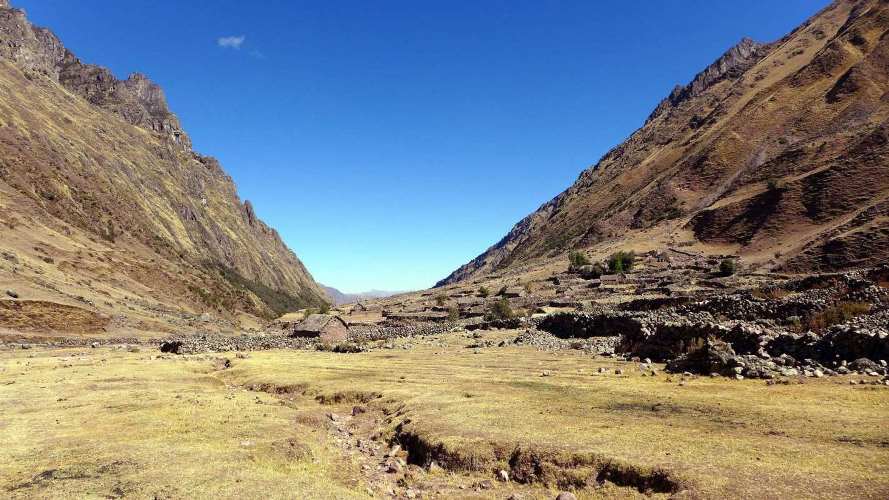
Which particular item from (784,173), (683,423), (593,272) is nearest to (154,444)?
(683,423)

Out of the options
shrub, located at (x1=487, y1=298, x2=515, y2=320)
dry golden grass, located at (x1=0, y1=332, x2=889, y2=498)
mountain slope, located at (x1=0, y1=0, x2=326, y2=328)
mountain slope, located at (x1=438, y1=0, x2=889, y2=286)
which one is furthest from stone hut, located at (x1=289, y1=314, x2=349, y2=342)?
mountain slope, located at (x1=438, y1=0, x2=889, y2=286)

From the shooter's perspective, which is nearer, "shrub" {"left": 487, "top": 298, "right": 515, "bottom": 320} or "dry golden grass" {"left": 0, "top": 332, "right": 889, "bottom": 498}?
"dry golden grass" {"left": 0, "top": 332, "right": 889, "bottom": 498}

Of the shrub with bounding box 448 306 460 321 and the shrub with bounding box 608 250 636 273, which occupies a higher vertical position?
the shrub with bounding box 608 250 636 273

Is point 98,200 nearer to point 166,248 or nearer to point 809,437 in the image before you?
point 166,248

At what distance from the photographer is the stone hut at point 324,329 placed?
6291 centimetres

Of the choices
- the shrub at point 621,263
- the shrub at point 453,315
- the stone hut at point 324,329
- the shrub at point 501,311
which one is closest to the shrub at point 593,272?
the shrub at point 621,263

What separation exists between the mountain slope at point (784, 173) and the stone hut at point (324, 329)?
218 feet

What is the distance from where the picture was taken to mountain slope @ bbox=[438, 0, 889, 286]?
86.8 meters

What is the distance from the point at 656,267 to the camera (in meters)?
94.1

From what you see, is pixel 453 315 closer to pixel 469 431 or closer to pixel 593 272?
pixel 593 272

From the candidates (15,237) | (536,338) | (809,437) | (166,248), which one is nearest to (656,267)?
(536,338)

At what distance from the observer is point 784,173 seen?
387 ft

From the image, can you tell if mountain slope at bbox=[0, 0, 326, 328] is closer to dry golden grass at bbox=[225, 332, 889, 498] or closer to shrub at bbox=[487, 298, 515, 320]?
shrub at bbox=[487, 298, 515, 320]

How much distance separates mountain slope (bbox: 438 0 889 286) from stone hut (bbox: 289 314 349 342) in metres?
66.5
